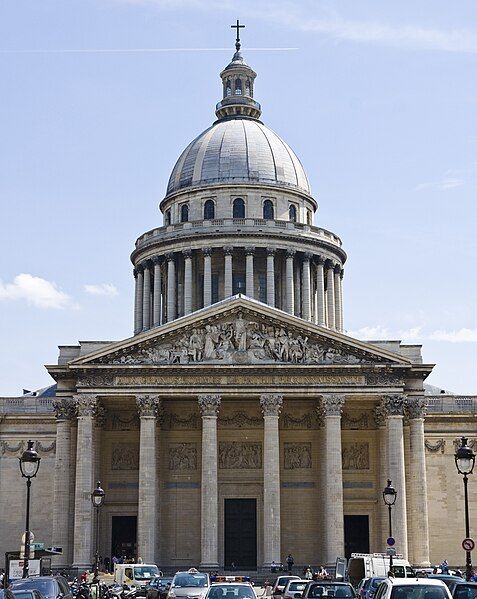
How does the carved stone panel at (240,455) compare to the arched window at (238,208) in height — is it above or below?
below

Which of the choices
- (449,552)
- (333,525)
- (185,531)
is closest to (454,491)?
(449,552)

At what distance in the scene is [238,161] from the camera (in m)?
95.3

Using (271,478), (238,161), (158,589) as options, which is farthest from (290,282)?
(158,589)

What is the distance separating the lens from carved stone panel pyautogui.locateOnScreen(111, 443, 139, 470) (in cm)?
7031

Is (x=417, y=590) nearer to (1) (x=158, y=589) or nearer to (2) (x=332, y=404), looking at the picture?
(1) (x=158, y=589)

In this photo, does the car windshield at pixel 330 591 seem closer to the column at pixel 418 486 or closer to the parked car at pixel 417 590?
the parked car at pixel 417 590

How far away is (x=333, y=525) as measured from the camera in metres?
63.9

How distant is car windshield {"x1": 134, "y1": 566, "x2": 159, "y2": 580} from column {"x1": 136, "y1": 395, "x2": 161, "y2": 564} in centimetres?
1026

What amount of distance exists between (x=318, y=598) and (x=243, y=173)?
216 ft

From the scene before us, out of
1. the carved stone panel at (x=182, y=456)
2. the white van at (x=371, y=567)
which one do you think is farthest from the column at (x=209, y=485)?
the white van at (x=371, y=567)

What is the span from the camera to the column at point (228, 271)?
8769 cm

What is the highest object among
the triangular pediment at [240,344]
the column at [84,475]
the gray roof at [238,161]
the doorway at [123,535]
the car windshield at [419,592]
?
the gray roof at [238,161]

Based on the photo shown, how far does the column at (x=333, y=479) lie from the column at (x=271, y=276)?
2246cm

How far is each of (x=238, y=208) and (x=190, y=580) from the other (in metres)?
56.4
